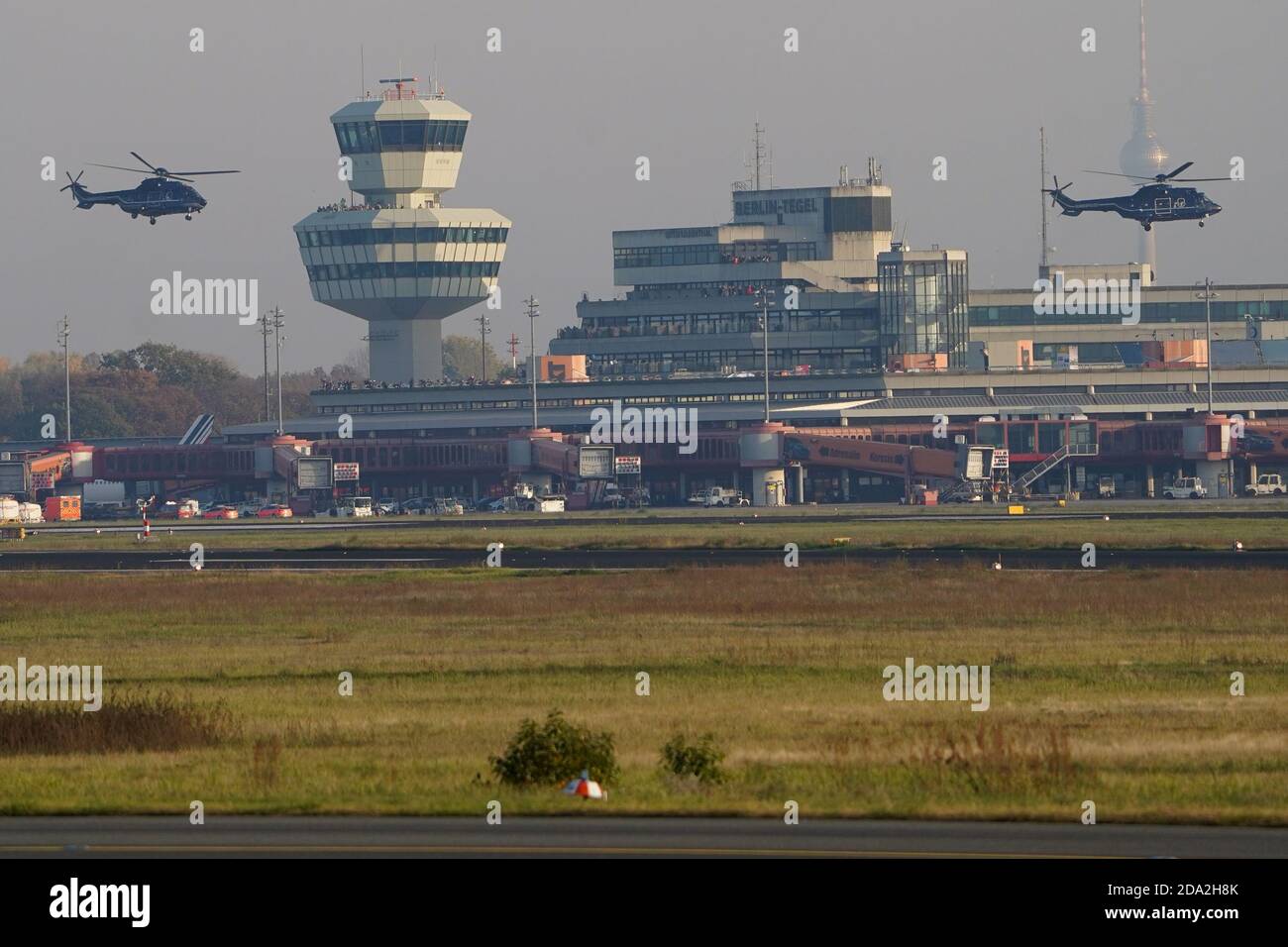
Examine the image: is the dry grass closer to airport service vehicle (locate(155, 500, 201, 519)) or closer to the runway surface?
the runway surface

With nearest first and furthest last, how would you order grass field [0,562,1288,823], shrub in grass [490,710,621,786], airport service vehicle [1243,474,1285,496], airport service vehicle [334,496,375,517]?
grass field [0,562,1288,823], shrub in grass [490,710,621,786], airport service vehicle [334,496,375,517], airport service vehicle [1243,474,1285,496]

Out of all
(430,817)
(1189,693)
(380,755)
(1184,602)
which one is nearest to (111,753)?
(380,755)

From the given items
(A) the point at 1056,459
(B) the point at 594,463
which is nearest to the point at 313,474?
(B) the point at 594,463

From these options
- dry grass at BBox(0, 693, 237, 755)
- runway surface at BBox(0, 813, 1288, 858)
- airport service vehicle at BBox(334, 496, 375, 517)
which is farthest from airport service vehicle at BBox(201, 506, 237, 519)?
runway surface at BBox(0, 813, 1288, 858)

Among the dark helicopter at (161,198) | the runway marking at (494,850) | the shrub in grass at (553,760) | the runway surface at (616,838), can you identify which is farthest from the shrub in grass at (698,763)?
the dark helicopter at (161,198)

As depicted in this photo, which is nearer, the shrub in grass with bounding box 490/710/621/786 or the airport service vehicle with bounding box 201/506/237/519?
the shrub in grass with bounding box 490/710/621/786

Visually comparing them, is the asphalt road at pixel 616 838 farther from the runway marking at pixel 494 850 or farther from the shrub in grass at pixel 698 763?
the shrub in grass at pixel 698 763

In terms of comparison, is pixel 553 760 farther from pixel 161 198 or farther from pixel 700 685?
pixel 161 198
